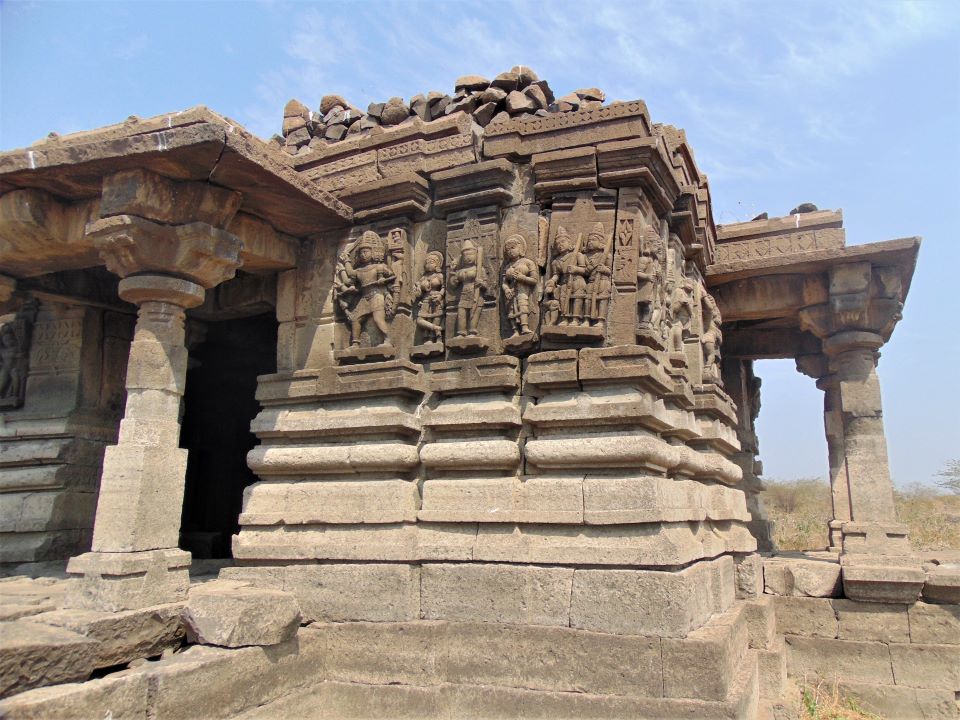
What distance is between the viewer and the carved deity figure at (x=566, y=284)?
18.5 feet

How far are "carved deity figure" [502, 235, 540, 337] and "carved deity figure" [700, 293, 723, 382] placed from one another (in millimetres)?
2627

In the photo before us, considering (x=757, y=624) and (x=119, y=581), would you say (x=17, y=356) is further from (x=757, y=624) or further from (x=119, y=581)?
(x=757, y=624)

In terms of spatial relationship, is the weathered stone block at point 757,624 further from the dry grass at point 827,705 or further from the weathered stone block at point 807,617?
the weathered stone block at point 807,617

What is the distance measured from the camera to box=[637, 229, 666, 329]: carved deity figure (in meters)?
5.71

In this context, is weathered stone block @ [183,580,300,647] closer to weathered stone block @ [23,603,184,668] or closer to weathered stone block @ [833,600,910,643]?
weathered stone block @ [23,603,184,668]

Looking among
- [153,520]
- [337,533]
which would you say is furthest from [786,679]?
[153,520]

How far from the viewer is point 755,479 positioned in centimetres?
1056

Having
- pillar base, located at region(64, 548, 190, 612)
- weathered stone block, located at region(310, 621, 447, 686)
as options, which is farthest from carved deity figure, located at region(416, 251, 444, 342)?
pillar base, located at region(64, 548, 190, 612)

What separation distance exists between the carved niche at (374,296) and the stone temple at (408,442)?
27 millimetres

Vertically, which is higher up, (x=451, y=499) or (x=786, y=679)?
(x=451, y=499)

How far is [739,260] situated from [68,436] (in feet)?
24.8

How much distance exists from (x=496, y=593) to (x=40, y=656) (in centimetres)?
274

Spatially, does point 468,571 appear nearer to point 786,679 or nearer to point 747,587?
point 747,587

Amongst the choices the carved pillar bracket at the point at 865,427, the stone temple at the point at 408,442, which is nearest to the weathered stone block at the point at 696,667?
the stone temple at the point at 408,442
